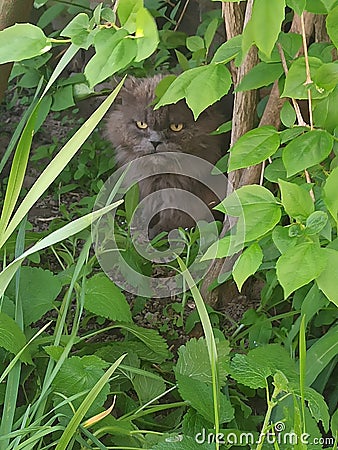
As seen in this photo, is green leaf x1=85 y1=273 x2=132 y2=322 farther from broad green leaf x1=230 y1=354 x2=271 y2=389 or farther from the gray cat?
the gray cat

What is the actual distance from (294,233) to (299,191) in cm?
4

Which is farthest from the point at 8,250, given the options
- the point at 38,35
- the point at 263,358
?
the point at 38,35

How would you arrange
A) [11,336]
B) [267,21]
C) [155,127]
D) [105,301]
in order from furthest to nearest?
[155,127]
[105,301]
[11,336]
[267,21]

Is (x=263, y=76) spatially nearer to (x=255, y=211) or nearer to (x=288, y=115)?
(x=288, y=115)

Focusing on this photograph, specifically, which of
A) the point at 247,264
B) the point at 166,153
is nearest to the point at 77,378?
the point at 247,264

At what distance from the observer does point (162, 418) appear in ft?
3.84

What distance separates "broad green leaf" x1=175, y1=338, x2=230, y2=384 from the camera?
105 centimetres

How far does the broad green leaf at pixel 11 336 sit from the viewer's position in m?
0.98

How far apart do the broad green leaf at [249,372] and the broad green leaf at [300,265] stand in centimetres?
25

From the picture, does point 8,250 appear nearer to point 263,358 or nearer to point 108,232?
point 108,232

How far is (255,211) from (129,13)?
237mm

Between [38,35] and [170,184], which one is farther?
[170,184]

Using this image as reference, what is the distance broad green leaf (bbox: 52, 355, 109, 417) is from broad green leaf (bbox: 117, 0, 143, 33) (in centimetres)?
52

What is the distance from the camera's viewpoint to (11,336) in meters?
0.99
